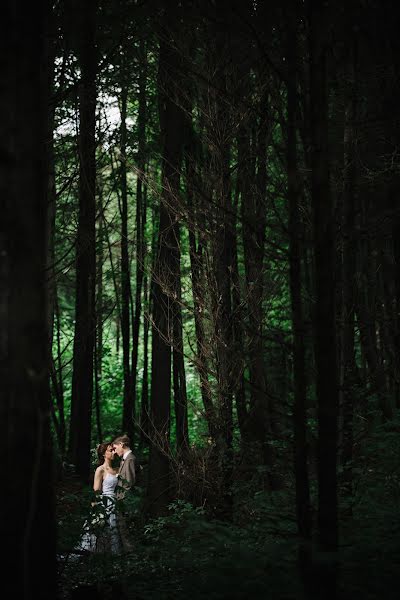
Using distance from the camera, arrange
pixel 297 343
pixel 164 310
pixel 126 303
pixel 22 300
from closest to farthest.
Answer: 1. pixel 22 300
2. pixel 297 343
3. pixel 164 310
4. pixel 126 303

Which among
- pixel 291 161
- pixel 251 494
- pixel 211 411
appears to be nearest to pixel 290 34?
pixel 291 161

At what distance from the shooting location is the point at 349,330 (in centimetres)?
702

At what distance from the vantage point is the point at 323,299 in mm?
3715

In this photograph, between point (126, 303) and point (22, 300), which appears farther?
point (126, 303)

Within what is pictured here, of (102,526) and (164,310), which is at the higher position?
(164,310)

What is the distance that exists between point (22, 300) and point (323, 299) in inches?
81.9

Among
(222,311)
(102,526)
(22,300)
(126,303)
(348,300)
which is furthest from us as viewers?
(126,303)

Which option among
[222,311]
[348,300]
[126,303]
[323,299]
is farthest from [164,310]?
[323,299]

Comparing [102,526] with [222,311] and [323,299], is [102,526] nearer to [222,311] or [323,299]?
[323,299]

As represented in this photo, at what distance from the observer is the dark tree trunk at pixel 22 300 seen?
235 centimetres

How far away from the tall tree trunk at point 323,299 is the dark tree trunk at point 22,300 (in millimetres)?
1922

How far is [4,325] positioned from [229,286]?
22.4ft

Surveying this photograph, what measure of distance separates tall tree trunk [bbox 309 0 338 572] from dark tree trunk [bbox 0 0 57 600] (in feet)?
6.30

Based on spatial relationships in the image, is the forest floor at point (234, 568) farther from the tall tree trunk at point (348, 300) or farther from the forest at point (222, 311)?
the tall tree trunk at point (348, 300)
